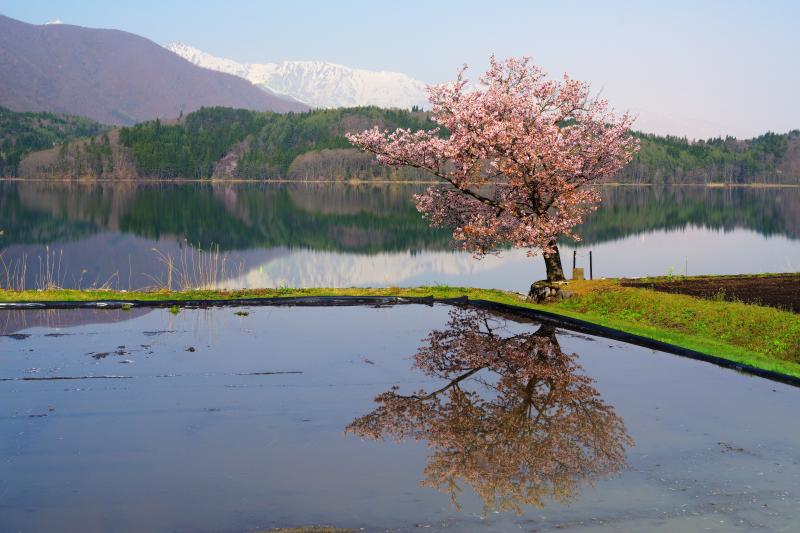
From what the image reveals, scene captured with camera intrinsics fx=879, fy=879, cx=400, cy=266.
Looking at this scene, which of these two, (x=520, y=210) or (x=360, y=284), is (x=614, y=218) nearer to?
(x=360, y=284)

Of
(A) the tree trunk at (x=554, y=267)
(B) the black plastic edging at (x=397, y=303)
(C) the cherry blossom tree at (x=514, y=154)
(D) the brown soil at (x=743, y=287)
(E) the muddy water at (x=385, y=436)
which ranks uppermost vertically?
(C) the cherry blossom tree at (x=514, y=154)

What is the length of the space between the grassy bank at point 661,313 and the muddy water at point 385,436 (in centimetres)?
161

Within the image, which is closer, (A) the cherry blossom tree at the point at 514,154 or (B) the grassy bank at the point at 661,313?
(B) the grassy bank at the point at 661,313

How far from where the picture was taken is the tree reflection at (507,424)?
481 inches

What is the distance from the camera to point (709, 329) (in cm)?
2372

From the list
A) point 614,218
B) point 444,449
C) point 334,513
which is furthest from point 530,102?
point 614,218

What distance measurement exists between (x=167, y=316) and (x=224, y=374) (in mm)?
8726

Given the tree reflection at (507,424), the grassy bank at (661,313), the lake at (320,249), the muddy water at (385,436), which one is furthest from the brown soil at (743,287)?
the lake at (320,249)

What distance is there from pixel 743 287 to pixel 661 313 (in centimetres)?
772

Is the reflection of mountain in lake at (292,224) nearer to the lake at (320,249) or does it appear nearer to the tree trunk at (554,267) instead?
the lake at (320,249)

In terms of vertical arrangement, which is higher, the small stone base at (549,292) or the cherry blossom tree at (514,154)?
the cherry blossom tree at (514,154)

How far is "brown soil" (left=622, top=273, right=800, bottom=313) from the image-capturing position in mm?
27969

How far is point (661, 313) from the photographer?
25.9 meters

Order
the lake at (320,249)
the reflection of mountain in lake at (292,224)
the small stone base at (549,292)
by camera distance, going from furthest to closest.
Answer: the reflection of mountain in lake at (292,224) → the lake at (320,249) → the small stone base at (549,292)
